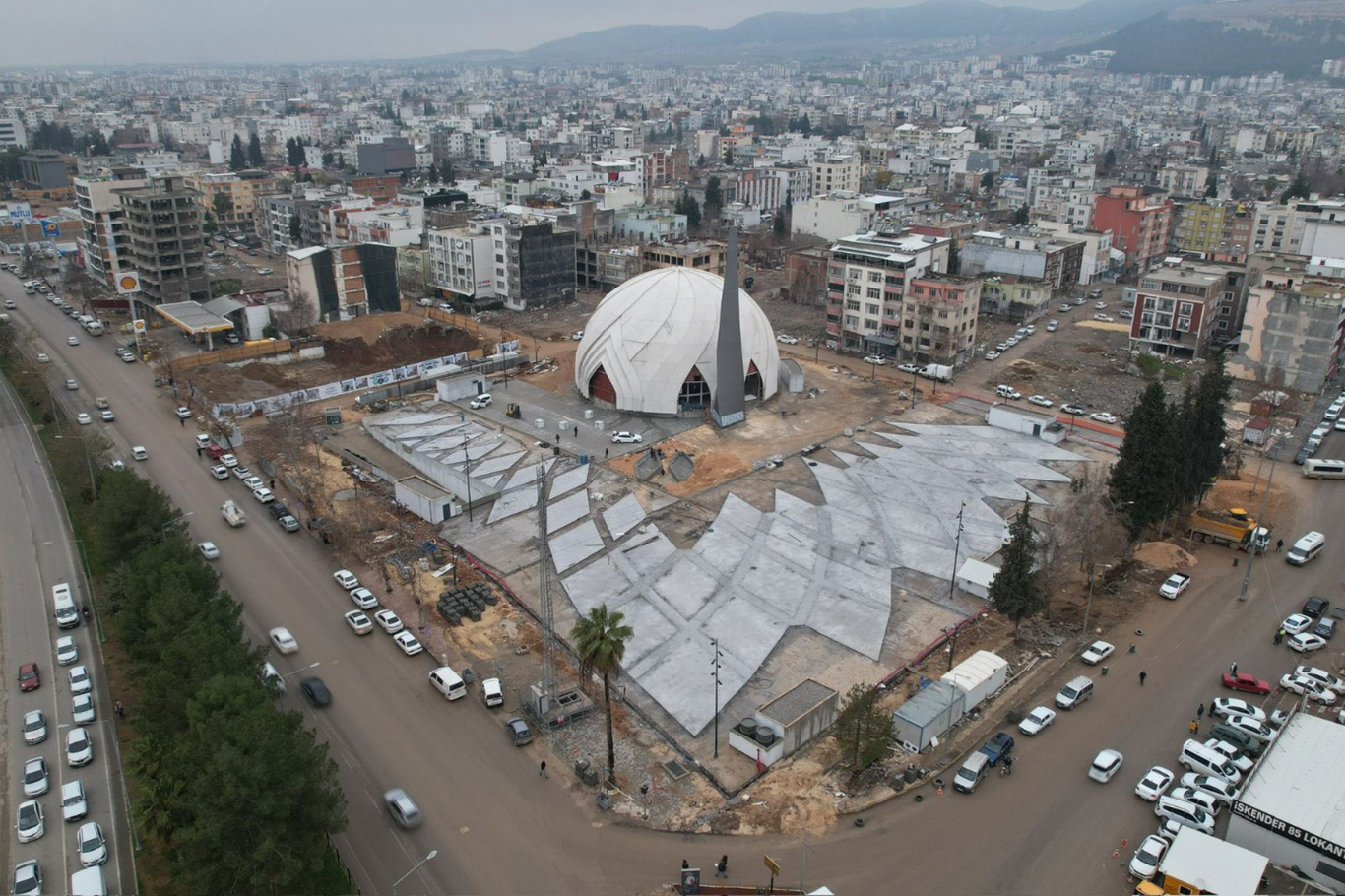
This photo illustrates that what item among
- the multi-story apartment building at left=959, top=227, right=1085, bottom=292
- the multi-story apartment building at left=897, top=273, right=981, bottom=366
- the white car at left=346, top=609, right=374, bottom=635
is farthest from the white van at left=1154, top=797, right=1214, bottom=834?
the multi-story apartment building at left=959, top=227, right=1085, bottom=292

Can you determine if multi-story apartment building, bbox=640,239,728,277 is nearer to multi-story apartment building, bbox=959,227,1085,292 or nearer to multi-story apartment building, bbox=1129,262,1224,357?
multi-story apartment building, bbox=959,227,1085,292

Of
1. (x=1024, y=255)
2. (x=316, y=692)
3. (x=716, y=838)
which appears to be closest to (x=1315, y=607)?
(x=716, y=838)

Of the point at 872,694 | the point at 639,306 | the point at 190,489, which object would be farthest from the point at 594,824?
the point at 639,306

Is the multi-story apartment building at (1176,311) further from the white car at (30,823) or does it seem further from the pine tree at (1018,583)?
the white car at (30,823)

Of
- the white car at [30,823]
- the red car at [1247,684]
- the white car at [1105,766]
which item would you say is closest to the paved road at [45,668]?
the white car at [30,823]

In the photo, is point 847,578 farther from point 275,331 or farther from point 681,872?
point 275,331

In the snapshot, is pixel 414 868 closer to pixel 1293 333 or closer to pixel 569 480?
pixel 569 480
